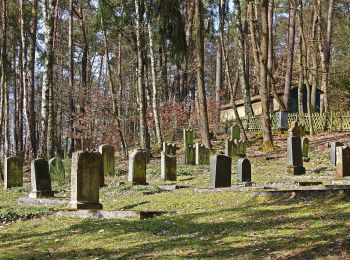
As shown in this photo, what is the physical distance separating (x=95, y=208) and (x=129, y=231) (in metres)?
2.88

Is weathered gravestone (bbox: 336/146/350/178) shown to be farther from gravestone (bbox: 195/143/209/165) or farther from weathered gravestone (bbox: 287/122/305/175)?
gravestone (bbox: 195/143/209/165)

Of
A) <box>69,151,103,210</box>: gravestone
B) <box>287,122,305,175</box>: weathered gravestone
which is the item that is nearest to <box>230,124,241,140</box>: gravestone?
<box>287,122,305,175</box>: weathered gravestone

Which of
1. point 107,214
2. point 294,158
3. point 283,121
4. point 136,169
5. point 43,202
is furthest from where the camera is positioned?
point 283,121

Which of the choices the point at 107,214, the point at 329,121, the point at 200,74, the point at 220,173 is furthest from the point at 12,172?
the point at 329,121

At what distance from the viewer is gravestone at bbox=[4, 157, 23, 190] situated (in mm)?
18016

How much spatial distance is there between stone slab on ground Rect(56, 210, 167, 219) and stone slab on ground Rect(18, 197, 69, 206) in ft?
5.42

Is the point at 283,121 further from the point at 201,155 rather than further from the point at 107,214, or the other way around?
the point at 107,214

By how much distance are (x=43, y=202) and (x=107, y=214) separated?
11.2 ft

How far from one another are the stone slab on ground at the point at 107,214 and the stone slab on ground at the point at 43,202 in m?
1.65

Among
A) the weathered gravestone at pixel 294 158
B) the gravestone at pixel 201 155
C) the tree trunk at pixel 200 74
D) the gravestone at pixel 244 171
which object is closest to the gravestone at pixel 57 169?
the gravestone at pixel 201 155

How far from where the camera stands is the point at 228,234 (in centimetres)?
764

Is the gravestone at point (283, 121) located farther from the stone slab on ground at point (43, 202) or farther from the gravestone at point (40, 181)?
the stone slab on ground at point (43, 202)

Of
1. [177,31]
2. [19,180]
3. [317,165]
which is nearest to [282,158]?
[317,165]

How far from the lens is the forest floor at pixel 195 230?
6.73 metres
